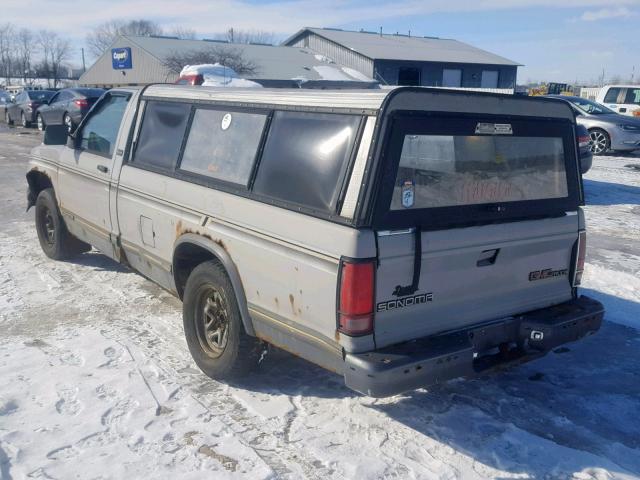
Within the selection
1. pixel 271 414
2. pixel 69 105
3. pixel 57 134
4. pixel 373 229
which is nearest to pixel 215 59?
pixel 69 105

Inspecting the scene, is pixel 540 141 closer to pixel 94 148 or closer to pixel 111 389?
pixel 111 389

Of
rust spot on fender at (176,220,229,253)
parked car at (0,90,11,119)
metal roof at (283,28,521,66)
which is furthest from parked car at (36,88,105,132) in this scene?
metal roof at (283,28,521,66)

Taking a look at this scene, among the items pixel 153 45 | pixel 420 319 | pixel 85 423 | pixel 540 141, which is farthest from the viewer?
pixel 153 45

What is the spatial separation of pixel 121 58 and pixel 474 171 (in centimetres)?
4527

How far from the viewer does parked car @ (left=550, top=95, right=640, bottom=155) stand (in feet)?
53.7

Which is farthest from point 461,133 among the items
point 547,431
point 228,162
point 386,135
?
point 547,431

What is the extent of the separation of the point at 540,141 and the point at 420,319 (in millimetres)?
1467

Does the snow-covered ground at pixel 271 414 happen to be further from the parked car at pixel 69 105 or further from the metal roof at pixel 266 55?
the metal roof at pixel 266 55

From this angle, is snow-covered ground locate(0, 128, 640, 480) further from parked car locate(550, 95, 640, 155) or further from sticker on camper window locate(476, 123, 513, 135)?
parked car locate(550, 95, 640, 155)

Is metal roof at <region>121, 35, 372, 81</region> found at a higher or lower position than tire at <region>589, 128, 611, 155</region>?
higher

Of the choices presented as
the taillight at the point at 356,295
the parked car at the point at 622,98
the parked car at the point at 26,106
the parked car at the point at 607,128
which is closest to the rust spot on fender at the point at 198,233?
the taillight at the point at 356,295

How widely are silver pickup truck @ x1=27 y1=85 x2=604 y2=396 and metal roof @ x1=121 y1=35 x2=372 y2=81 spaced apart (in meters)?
34.7

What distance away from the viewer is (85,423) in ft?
12.2

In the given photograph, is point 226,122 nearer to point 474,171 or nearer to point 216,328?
point 216,328
